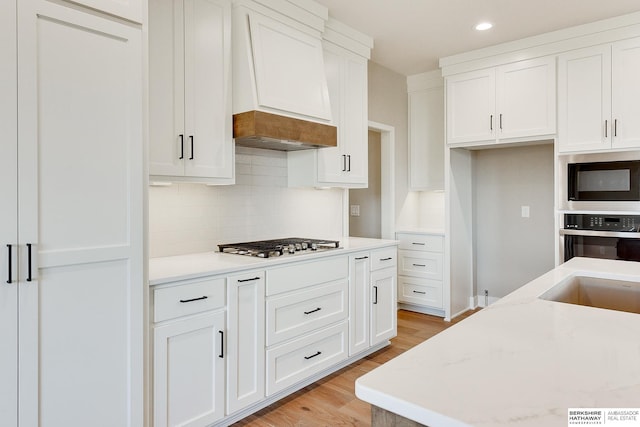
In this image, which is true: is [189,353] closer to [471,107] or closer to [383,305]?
[383,305]

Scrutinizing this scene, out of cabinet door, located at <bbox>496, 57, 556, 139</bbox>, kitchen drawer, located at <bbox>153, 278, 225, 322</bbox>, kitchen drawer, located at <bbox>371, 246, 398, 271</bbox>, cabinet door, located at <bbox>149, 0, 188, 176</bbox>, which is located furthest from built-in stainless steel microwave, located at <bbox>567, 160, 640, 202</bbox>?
cabinet door, located at <bbox>149, 0, 188, 176</bbox>

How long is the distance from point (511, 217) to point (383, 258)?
1.92 metres

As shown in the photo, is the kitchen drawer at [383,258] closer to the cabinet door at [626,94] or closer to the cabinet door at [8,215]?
the cabinet door at [626,94]

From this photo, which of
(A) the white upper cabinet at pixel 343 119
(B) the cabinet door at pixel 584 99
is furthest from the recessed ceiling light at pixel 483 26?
(A) the white upper cabinet at pixel 343 119

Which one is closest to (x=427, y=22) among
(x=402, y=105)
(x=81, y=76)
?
(x=402, y=105)

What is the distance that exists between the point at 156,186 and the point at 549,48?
3376 millimetres

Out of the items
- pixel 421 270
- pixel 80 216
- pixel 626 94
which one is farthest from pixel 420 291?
pixel 80 216

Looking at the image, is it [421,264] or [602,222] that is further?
[421,264]

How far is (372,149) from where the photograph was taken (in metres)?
5.18

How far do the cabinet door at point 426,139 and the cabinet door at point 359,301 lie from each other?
5.98 ft

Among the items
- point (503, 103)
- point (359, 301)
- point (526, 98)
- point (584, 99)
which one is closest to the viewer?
point (359, 301)

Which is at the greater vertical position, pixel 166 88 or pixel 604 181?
pixel 166 88

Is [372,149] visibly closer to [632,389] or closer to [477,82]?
[477,82]

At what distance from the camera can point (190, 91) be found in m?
2.35
